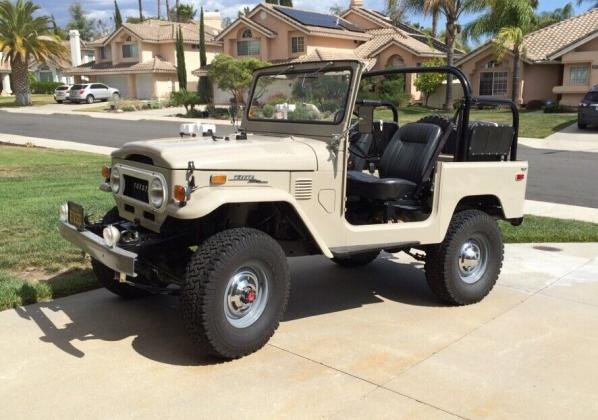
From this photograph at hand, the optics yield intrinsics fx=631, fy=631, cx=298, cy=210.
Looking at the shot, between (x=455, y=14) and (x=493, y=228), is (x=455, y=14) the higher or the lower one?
the higher one

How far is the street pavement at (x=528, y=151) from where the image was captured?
10880 millimetres

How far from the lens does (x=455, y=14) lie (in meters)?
27.4

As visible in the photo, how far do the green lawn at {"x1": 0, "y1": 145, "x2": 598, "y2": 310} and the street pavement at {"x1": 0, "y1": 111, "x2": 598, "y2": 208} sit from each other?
2.32 m

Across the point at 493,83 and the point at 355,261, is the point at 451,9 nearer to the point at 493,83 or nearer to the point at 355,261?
the point at 493,83

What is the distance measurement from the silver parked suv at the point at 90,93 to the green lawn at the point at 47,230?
106ft

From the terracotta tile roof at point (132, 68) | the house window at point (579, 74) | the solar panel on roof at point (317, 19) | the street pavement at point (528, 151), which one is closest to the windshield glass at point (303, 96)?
the street pavement at point (528, 151)

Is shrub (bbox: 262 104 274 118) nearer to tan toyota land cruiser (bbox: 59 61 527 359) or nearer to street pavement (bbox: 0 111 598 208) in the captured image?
tan toyota land cruiser (bbox: 59 61 527 359)

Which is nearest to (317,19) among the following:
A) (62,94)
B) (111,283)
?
(62,94)

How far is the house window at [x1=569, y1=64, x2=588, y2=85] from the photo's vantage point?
2925cm

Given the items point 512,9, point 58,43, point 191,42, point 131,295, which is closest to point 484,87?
point 512,9

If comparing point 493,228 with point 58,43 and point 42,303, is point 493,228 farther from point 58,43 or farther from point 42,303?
point 58,43

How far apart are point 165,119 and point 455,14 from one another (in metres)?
14.2

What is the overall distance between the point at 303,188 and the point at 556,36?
32429 mm

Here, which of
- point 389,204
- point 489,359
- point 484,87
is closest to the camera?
point 489,359
